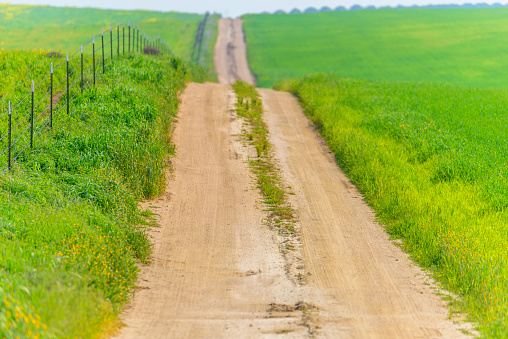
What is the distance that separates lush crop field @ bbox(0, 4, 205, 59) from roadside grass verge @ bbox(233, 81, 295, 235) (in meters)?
25.1

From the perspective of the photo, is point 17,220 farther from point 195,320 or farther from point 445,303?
point 445,303

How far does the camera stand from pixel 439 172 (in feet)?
44.7

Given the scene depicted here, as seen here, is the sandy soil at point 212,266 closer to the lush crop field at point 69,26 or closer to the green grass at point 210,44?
the green grass at point 210,44

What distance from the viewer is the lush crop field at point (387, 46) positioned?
48406mm

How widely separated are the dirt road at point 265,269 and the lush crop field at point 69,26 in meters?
32.8

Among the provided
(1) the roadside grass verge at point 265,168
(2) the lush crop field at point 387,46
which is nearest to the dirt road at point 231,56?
(2) the lush crop field at point 387,46

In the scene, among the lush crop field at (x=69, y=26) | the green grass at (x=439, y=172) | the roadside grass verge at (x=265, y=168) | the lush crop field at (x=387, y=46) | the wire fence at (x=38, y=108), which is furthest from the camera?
the lush crop field at (x=69, y=26)

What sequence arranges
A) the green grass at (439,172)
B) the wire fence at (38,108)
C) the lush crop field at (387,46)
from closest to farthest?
the green grass at (439,172)
the wire fence at (38,108)
the lush crop field at (387,46)

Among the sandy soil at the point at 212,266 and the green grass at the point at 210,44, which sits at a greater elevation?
the green grass at the point at 210,44

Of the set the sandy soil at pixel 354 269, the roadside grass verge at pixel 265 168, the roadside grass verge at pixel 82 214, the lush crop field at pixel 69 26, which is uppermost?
the lush crop field at pixel 69 26

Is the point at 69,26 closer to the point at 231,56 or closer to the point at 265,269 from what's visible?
the point at 231,56

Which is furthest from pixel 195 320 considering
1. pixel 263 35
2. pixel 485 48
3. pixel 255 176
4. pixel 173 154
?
pixel 263 35

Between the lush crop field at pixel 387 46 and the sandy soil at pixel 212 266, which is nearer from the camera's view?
the sandy soil at pixel 212 266

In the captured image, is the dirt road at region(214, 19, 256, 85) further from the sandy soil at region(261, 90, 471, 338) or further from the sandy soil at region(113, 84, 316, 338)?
the sandy soil at region(261, 90, 471, 338)
